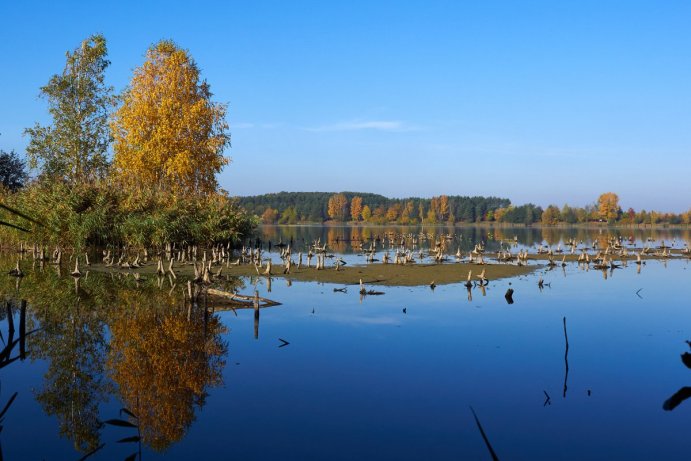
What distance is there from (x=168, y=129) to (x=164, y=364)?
103ft

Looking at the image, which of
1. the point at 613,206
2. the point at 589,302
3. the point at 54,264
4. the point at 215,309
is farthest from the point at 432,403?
the point at 613,206

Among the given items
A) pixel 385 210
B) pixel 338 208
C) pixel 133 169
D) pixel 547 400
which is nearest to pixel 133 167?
pixel 133 169

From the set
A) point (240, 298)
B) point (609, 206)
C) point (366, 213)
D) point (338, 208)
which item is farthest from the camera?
point (366, 213)

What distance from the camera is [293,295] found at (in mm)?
22266

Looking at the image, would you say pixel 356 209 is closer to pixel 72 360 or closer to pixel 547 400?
pixel 72 360

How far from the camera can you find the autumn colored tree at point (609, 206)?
159 meters

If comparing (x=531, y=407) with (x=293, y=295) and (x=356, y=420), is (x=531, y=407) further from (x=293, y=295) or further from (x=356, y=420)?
(x=293, y=295)

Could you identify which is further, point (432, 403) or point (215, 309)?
point (215, 309)

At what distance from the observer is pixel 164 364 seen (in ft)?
39.7

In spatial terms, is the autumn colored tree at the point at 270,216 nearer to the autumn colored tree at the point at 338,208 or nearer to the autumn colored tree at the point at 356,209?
the autumn colored tree at the point at 338,208

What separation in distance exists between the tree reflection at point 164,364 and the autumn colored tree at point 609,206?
158005 mm

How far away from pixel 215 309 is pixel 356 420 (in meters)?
9.45

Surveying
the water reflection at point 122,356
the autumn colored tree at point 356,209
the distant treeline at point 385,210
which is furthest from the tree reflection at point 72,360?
the autumn colored tree at point 356,209

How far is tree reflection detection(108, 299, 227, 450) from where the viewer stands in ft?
30.9
